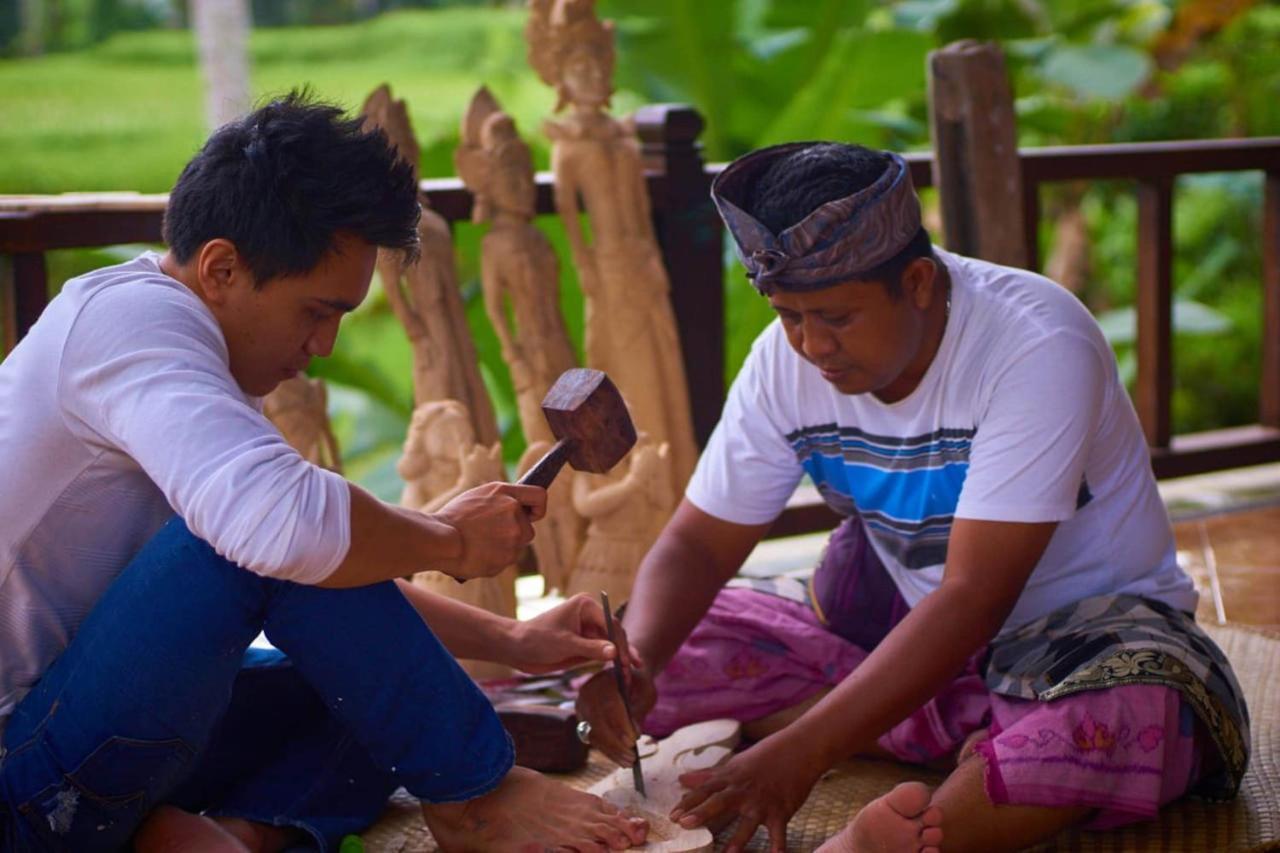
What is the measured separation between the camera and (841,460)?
2.55 meters

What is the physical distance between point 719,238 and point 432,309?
35.7 inches

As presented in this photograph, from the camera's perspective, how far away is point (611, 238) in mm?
3631

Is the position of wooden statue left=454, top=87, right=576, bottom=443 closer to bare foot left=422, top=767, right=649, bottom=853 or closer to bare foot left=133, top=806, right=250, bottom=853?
bare foot left=422, top=767, right=649, bottom=853

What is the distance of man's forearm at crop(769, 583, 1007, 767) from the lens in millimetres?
2145

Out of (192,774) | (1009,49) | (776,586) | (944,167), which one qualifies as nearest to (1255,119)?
(1009,49)

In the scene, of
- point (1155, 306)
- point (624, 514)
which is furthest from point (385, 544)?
point (1155, 306)

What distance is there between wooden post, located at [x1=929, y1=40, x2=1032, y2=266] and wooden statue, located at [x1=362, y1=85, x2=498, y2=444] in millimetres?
1264

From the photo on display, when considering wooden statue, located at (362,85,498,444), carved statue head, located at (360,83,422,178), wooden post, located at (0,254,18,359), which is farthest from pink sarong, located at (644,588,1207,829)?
wooden post, located at (0,254,18,359)

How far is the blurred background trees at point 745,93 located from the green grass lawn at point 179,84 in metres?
0.02

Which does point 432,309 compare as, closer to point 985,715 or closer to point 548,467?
point 548,467

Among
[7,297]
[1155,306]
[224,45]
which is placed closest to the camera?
[7,297]

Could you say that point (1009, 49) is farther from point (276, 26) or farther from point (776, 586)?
point (276, 26)

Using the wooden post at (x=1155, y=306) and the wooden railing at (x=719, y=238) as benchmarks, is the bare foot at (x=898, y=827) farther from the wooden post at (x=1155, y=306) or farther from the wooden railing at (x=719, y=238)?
the wooden post at (x=1155, y=306)

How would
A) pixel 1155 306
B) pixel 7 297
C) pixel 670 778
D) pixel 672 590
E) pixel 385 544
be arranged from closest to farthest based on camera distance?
1. pixel 385 544
2. pixel 670 778
3. pixel 672 590
4. pixel 7 297
5. pixel 1155 306
